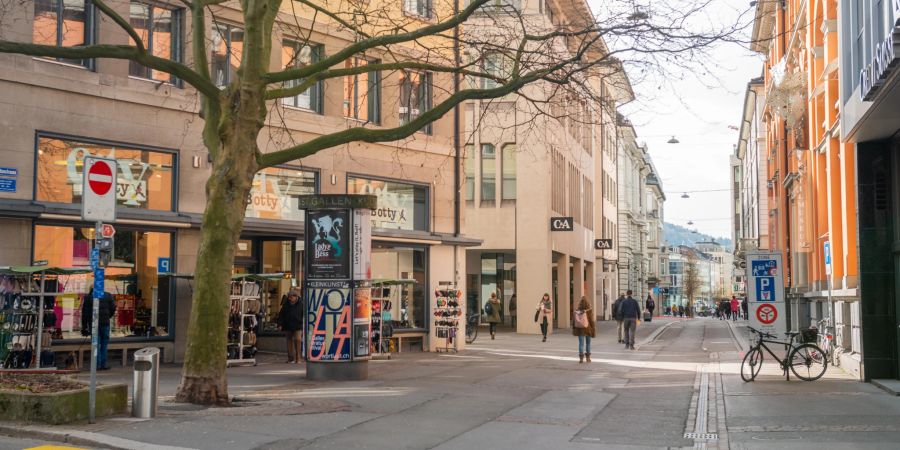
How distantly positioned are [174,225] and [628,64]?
10.5 m

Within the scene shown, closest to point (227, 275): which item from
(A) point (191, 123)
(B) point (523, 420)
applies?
(B) point (523, 420)

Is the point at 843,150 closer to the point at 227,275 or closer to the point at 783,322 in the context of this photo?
the point at 783,322

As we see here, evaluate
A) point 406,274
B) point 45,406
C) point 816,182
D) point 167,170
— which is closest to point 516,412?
point 45,406

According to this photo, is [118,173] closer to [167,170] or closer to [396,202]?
[167,170]

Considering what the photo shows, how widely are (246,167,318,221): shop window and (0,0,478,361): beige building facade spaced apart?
0.04 metres

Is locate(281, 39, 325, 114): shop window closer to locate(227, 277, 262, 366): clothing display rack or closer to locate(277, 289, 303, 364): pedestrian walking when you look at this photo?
locate(277, 289, 303, 364): pedestrian walking

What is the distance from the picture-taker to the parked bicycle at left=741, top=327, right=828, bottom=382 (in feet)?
60.1

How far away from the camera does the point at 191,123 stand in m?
21.5

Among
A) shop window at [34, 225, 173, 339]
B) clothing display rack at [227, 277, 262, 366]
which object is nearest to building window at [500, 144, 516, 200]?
clothing display rack at [227, 277, 262, 366]

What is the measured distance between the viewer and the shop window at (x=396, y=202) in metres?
26.0

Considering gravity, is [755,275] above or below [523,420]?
above

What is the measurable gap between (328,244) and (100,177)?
722 cm

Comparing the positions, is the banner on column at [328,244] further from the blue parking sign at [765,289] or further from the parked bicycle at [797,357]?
the blue parking sign at [765,289]

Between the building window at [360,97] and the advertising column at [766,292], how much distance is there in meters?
10.5
